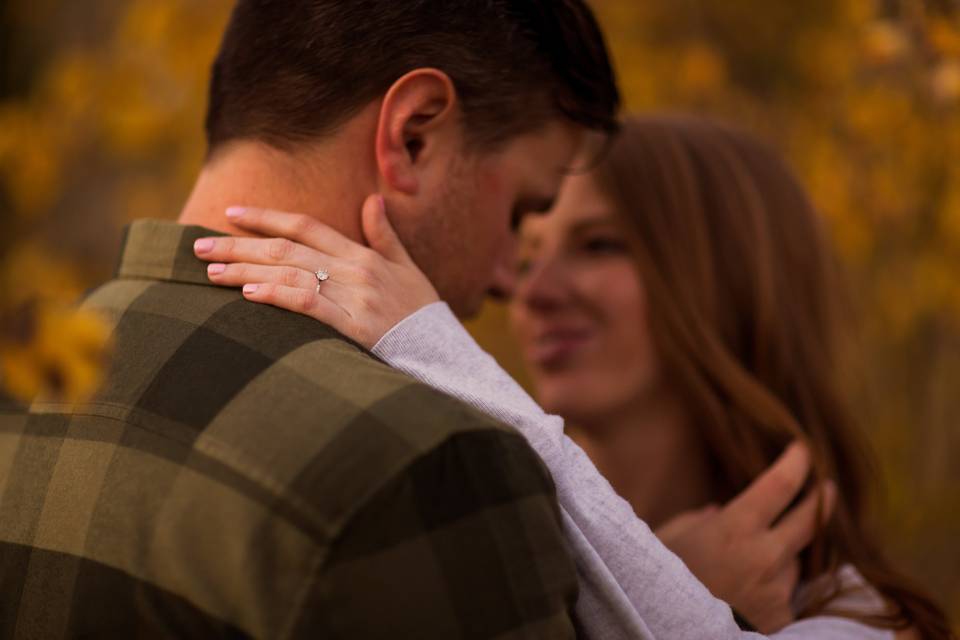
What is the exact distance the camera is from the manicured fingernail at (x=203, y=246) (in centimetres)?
140

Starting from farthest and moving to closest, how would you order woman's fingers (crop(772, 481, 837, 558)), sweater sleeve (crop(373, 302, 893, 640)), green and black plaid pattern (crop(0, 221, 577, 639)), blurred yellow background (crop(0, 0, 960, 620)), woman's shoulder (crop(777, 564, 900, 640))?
blurred yellow background (crop(0, 0, 960, 620)) < woman's fingers (crop(772, 481, 837, 558)) < woman's shoulder (crop(777, 564, 900, 640)) < sweater sleeve (crop(373, 302, 893, 640)) < green and black plaid pattern (crop(0, 221, 577, 639))

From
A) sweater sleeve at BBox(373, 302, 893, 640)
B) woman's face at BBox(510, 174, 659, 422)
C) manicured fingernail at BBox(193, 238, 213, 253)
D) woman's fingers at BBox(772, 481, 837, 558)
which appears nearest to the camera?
sweater sleeve at BBox(373, 302, 893, 640)

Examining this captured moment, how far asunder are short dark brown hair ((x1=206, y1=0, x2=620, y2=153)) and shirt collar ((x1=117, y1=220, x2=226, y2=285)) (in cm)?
19

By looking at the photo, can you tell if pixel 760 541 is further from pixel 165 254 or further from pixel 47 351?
pixel 47 351

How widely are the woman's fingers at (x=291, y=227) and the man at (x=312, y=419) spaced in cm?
5

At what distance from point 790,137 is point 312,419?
3.81m

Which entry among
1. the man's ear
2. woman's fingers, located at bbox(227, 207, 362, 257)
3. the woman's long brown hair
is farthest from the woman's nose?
woman's fingers, located at bbox(227, 207, 362, 257)

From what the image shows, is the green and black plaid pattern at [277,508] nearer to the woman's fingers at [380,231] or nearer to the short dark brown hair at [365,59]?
the woman's fingers at [380,231]

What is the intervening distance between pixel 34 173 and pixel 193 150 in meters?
0.83

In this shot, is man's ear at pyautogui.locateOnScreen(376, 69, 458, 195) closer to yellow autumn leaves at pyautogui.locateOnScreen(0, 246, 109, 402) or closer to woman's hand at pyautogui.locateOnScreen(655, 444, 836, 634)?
yellow autumn leaves at pyautogui.locateOnScreen(0, 246, 109, 402)

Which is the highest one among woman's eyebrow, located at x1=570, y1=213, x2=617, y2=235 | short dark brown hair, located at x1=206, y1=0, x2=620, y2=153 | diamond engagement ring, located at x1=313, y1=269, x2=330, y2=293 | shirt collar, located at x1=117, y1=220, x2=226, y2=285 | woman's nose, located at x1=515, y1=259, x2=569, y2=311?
short dark brown hair, located at x1=206, y1=0, x2=620, y2=153

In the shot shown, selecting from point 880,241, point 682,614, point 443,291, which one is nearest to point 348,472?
point 682,614

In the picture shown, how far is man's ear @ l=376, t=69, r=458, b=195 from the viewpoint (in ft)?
4.84

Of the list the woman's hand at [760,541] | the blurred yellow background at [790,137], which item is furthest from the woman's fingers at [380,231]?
the blurred yellow background at [790,137]
